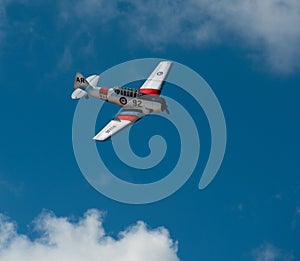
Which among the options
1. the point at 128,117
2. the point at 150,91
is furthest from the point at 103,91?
the point at 128,117

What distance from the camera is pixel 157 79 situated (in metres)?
132

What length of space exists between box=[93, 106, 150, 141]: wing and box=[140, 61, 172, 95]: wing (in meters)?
7.79

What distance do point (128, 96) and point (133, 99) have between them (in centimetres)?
160

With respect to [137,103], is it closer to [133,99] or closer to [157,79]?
[133,99]

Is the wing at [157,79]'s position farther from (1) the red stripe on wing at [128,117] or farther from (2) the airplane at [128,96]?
(1) the red stripe on wing at [128,117]

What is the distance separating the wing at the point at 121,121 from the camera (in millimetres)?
110394

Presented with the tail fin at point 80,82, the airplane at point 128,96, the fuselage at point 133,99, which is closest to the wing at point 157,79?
the airplane at point 128,96

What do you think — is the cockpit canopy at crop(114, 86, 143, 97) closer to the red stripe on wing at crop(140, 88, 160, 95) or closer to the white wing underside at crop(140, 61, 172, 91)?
the red stripe on wing at crop(140, 88, 160, 95)

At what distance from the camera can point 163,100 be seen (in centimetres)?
12112

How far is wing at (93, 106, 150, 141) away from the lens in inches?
4346

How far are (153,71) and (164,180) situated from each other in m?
40.4

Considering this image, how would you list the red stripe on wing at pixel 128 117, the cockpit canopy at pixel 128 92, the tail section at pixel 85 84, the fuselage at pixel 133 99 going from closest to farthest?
Result: the red stripe on wing at pixel 128 117
the fuselage at pixel 133 99
the cockpit canopy at pixel 128 92
the tail section at pixel 85 84

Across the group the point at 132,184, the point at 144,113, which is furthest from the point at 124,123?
the point at 132,184

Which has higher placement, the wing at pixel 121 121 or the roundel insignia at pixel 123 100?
the roundel insignia at pixel 123 100
